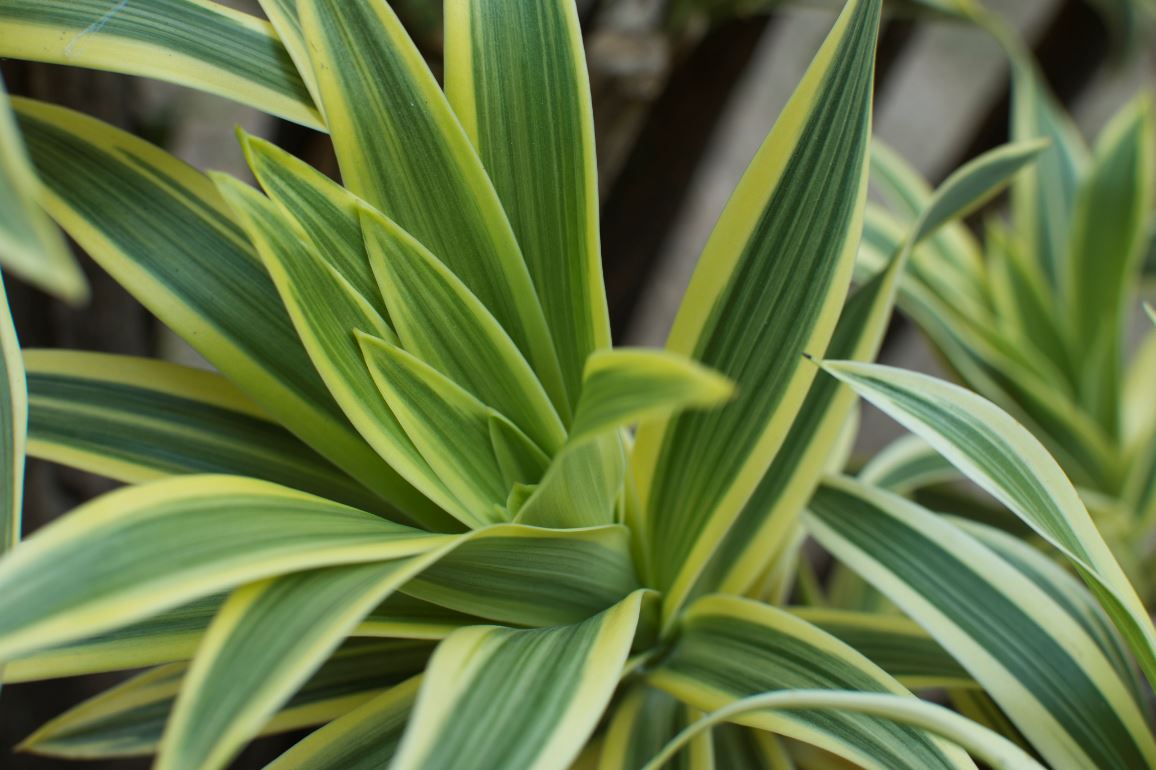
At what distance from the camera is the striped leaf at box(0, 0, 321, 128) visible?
48cm

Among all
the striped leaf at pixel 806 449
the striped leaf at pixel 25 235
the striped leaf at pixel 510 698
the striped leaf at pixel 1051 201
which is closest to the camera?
the striped leaf at pixel 25 235

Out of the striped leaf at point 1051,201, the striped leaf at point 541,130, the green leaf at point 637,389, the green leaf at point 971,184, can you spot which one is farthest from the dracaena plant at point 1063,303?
the green leaf at point 637,389

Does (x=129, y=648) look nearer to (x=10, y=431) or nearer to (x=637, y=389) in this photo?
(x=10, y=431)

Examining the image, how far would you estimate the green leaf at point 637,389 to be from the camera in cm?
29

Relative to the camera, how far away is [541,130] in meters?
0.51

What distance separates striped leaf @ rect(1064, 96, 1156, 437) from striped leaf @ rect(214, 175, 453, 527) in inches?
34.5

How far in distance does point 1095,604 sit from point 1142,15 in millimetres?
920

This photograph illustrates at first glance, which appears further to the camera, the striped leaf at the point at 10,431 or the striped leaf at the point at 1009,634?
the striped leaf at the point at 1009,634

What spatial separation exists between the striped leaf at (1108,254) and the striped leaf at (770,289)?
696 mm

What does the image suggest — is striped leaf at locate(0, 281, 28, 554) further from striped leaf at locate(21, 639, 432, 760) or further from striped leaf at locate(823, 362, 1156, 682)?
striped leaf at locate(823, 362, 1156, 682)

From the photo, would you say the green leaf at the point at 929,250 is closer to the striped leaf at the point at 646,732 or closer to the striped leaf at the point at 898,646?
the striped leaf at the point at 898,646

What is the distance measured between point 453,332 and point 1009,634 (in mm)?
383

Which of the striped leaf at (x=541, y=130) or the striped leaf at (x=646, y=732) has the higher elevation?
the striped leaf at (x=541, y=130)

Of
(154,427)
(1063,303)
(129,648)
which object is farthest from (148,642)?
(1063,303)
